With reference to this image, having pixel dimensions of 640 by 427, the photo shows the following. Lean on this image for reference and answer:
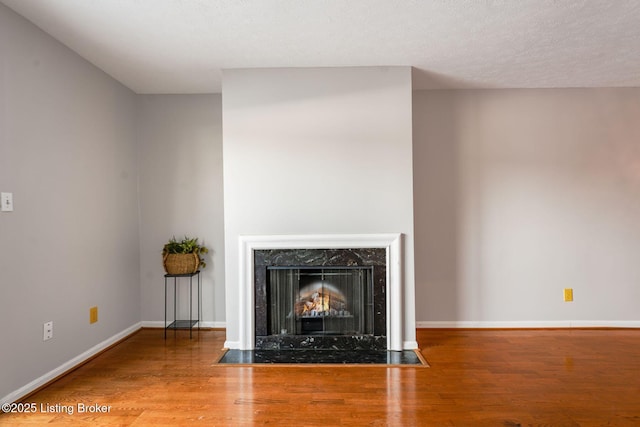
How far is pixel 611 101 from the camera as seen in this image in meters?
4.09

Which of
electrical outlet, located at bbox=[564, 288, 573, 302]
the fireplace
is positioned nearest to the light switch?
the fireplace

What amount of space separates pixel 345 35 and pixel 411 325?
229 cm

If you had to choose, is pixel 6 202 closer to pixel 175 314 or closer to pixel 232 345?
pixel 232 345

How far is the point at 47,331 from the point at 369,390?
2.15 meters

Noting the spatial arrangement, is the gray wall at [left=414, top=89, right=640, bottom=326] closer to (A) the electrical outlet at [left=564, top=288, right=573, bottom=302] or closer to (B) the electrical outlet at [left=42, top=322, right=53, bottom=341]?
(A) the electrical outlet at [left=564, top=288, right=573, bottom=302]

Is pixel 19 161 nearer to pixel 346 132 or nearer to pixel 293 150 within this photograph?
pixel 293 150

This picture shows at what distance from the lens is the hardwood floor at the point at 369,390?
2336 mm

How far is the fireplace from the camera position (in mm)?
3455

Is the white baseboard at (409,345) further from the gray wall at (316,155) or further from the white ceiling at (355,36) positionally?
the white ceiling at (355,36)

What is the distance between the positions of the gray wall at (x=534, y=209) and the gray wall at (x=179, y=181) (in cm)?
206

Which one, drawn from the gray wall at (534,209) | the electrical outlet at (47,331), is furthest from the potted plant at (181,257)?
the gray wall at (534,209)

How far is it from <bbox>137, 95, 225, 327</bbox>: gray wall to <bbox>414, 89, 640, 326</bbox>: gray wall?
6.76 ft

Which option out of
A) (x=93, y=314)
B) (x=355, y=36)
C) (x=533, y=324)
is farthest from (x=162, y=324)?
(x=533, y=324)

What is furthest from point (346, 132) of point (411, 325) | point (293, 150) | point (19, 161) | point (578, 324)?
point (578, 324)
